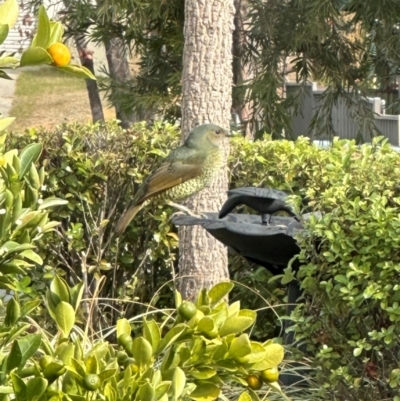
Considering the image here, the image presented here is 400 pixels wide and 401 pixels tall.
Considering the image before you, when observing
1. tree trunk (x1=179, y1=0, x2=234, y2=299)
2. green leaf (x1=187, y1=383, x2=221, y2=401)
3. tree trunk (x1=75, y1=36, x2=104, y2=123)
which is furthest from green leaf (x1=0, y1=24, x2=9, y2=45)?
tree trunk (x1=75, y1=36, x2=104, y2=123)

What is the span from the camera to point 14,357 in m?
1.99

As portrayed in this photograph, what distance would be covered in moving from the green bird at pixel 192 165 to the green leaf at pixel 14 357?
3.23m

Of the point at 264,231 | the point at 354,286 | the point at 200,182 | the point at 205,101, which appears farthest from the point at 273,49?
the point at 354,286

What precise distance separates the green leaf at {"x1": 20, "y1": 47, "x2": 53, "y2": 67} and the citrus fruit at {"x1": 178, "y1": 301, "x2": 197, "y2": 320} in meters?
0.66

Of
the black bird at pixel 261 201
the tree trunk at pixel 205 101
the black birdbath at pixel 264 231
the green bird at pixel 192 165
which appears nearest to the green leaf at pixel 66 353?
the black birdbath at pixel 264 231

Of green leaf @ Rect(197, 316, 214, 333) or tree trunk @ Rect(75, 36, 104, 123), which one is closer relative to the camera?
green leaf @ Rect(197, 316, 214, 333)

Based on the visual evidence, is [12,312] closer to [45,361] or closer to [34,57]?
[45,361]

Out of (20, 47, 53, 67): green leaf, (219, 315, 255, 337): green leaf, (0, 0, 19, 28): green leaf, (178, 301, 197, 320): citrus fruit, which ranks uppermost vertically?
(0, 0, 19, 28): green leaf

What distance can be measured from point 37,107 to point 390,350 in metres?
28.9

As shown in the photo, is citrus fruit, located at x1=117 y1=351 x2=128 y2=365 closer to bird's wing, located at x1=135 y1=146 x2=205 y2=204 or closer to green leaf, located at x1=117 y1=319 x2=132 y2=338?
green leaf, located at x1=117 y1=319 x2=132 y2=338

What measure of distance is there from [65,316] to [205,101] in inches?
154

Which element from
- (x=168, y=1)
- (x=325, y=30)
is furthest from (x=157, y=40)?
(x=325, y=30)

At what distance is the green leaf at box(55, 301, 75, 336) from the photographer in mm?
2127

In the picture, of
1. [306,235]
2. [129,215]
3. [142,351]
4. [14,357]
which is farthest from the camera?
[129,215]
